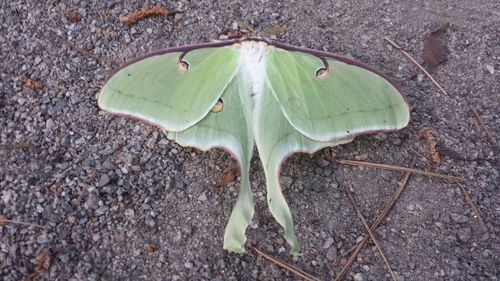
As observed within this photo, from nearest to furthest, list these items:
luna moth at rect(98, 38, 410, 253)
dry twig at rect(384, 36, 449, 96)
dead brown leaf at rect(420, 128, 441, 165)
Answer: luna moth at rect(98, 38, 410, 253), dead brown leaf at rect(420, 128, 441, 165), dry twig at rect(384, 36, 449, 96)

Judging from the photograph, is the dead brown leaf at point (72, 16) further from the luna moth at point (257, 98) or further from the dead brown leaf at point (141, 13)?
the luna moth at point (257, 98)

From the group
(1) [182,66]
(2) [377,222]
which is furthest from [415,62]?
(1) [182,66]

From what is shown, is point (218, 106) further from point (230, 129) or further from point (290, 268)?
point (290, 268)

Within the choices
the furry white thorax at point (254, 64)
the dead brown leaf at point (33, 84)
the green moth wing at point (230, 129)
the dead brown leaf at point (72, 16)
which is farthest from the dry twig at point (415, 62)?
the dead brown leaf at point (33, 84)

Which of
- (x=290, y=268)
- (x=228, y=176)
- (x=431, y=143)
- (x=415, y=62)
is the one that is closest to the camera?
(x=290, y=268)

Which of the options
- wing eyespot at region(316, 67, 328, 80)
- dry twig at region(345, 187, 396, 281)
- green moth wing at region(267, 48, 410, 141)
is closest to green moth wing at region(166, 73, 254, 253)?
green moth wing at region(267, 48, 410, 141)

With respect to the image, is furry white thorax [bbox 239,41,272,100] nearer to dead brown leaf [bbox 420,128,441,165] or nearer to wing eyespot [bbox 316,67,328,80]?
wing eyespot [bbox 316,67,328,80]
